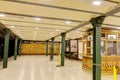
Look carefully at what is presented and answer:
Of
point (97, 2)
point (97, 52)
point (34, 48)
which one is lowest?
point (34, 48)

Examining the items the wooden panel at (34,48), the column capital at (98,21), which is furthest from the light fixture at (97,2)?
the wooden panel at (34,48)

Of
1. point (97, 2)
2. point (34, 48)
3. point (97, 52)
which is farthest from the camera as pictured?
point (34, 48)

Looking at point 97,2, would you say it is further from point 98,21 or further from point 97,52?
point 97,52

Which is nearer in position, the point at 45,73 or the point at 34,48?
the point at 45,73

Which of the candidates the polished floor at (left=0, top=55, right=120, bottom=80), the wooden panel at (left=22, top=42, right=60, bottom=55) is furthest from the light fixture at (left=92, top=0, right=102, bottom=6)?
the wooden panel at (left=22, top=42, right=60, bottom=55)

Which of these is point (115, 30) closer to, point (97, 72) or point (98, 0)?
point (97, 72)

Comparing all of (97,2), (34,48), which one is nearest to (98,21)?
(97,2)

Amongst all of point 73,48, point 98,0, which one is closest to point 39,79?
point 98,0

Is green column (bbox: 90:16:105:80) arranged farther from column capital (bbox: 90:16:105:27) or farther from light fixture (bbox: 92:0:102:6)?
light fixture (bbox: 92:0:102:6)

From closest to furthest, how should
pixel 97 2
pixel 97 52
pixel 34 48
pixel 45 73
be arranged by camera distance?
pixel 97 2
pixel 97 52
pixel 45 73
pixel 34 48

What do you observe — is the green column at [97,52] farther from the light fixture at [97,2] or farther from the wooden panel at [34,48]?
the wooden panel at [34,48]

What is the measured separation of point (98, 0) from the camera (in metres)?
4.06

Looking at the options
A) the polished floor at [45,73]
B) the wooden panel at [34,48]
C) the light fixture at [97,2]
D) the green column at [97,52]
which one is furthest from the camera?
the wooden panel at [34,48]

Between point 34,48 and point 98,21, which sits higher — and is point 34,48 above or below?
below
